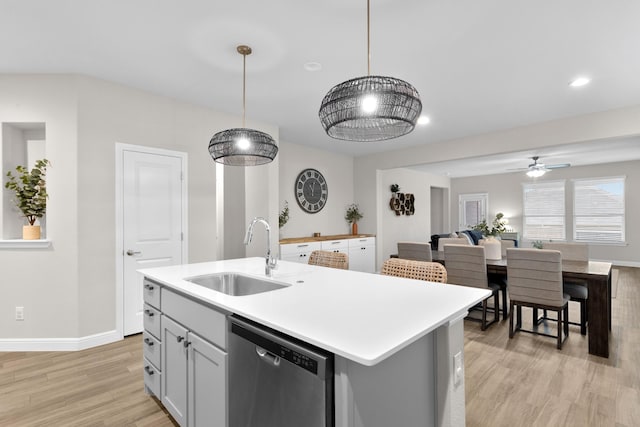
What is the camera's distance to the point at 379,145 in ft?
18.9

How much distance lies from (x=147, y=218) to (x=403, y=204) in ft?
18.4

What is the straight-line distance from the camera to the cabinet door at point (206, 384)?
1.46 m

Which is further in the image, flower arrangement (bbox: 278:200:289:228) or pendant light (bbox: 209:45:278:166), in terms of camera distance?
flower arrangement (bbox: 278:200:289:228)

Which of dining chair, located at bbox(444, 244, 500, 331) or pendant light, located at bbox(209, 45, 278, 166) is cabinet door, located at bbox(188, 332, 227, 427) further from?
dining chair, located at bbox(444, 244, 500, 331)

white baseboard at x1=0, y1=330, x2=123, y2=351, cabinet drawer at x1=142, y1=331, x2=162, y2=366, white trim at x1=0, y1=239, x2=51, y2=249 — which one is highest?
white trim at x1=0, y1=239, x2=51, y2=249

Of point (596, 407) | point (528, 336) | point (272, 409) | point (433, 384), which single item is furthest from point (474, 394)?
point (272, 409)

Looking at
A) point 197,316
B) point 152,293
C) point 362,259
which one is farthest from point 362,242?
point 197,316

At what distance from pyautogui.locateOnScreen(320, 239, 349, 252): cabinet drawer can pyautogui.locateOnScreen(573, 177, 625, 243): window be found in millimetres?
6227

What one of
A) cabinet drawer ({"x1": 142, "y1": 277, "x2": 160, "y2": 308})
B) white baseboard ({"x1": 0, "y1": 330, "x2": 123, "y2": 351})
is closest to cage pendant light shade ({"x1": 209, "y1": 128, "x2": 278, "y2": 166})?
cabinet drawer ({"x1": 142, "y1": 277, "x2": 160, "y2": 308})

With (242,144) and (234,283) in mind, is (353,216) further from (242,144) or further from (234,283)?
(242,144)

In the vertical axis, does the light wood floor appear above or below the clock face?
below

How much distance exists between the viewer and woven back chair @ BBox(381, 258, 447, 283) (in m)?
2.14

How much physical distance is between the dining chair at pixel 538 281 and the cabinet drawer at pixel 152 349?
313 cm

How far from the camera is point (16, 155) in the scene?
3189mm
